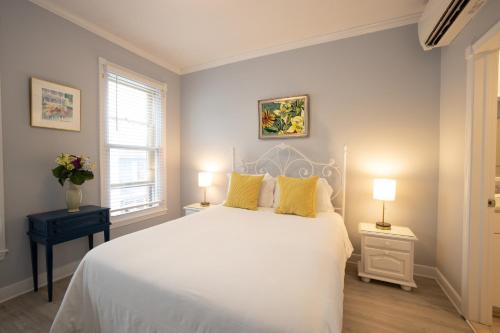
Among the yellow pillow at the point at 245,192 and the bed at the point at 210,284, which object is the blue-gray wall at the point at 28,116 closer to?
the bed at the point at 210,284

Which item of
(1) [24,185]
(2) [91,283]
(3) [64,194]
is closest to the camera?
(2) [91,283]

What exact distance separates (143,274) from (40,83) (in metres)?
2.25

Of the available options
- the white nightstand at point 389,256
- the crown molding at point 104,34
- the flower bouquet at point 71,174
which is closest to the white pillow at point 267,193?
the white nightstand at point 389,256

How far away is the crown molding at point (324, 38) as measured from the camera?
2.41 meters

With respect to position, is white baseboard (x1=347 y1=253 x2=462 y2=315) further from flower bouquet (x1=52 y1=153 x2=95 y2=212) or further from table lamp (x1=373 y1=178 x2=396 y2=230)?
A: flower bouquet (x1=52 y1=153 x2=95 y2=212)

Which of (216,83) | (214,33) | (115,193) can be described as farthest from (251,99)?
(115,193)

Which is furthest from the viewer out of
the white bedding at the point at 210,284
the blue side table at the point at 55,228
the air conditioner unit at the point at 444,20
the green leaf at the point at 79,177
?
the green leaf at the point at 79,177

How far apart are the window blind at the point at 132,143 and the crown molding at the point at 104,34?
37 centimetres

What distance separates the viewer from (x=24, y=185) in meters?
2.09

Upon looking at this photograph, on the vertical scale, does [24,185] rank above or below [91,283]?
above

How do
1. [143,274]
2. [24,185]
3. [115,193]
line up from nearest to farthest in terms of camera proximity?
[143,274] < [24,185] < [115,193]

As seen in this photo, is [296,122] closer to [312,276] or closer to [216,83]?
[216,83]

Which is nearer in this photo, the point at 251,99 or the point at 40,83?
the point at 40,83

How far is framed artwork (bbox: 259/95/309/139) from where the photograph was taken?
2.89 m
